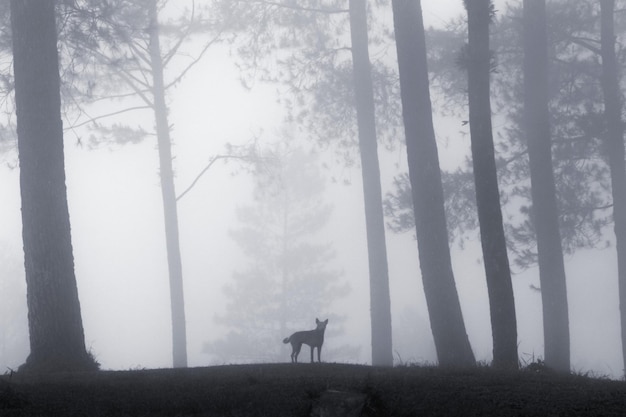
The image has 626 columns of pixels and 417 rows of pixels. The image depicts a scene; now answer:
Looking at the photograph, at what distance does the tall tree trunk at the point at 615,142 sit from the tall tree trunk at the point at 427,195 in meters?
9.26

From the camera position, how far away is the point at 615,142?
23.6m


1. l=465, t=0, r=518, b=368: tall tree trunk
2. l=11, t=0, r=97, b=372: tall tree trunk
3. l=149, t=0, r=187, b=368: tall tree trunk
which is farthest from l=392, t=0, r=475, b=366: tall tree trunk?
l=149, t=0, r=187, b=368: tall tree trunk

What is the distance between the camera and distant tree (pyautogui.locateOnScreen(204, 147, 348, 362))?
52.2 metres

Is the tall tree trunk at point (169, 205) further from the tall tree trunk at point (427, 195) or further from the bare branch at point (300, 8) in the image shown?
the tall tree trunk at point (427, 195)

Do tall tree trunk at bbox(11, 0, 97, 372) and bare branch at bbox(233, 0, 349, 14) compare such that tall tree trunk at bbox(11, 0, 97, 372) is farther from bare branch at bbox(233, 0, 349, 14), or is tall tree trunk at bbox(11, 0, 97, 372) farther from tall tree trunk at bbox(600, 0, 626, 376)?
tall tree trunk at bbox(600, 0, 626, 376)

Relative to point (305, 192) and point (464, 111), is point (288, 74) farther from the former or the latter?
point (305, 192)

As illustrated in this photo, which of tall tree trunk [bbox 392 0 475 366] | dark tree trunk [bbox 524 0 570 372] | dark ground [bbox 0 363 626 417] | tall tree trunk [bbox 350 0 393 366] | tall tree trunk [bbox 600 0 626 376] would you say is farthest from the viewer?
tall tree trunk [bbox 600 0 626 376]

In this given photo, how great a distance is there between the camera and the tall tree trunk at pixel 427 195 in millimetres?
15141

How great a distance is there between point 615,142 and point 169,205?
1190 centimetres

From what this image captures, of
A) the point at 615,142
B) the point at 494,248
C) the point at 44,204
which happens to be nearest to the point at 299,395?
the point at 494,248

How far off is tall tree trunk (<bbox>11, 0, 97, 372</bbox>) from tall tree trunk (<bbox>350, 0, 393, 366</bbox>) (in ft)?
33.5

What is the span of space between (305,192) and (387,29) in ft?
88.8

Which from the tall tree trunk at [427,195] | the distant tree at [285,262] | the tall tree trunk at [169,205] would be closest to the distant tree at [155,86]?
the tall tree trunk at [169,205]

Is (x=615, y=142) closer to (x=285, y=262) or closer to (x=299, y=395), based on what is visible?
(x=299, y=395)
